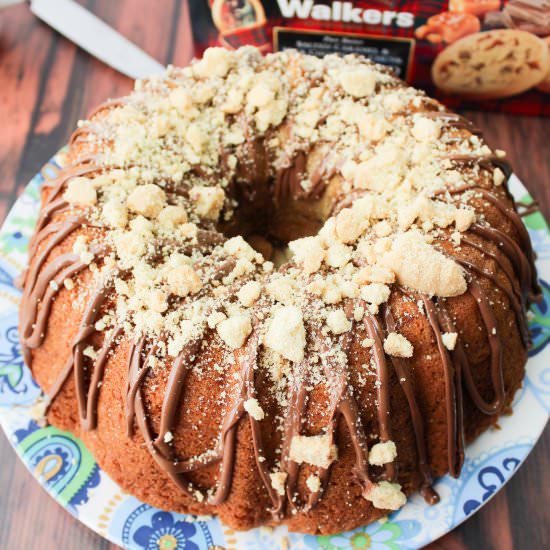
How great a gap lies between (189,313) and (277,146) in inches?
21.0

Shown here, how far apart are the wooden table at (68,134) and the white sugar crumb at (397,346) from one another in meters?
0.54

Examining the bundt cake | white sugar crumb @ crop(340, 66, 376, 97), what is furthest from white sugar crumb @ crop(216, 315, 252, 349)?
white sugar crumb @ crop(340, 66, 376, 97)

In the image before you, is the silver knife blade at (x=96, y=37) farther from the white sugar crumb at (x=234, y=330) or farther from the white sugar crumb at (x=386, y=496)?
the white sugar crumb at (x=386, y=496)

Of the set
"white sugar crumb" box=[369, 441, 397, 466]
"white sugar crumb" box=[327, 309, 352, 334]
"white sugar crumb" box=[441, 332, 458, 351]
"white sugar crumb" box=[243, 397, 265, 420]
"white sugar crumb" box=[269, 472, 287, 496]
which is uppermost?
"white sugar crumb" box=[327, 309, 352, 334]

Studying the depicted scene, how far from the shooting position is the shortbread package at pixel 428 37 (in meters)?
2.10

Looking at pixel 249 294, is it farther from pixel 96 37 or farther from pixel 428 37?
pixel 96 37

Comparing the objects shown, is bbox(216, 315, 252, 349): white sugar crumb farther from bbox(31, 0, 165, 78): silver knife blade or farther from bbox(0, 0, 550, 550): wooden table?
bbox(31, 0, 165, 78): silver knife blade

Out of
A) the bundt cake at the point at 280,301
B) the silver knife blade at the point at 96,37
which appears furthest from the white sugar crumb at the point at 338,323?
the silver knife blade at the point at 96,37

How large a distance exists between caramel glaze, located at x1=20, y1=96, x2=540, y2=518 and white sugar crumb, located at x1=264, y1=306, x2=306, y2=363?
27 millimetres

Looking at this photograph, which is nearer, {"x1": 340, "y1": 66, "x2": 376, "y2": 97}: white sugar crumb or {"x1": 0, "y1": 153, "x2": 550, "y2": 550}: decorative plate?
{"x1": 0, "y1": 153, "x2": 550, "y2": 550}: decorative plate

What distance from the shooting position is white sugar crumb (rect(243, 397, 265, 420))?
136 centimetres

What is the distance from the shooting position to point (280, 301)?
1.45 meters

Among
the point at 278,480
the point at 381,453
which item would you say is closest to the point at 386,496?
Result: the point at 381,453

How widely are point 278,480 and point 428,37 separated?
1.40m
